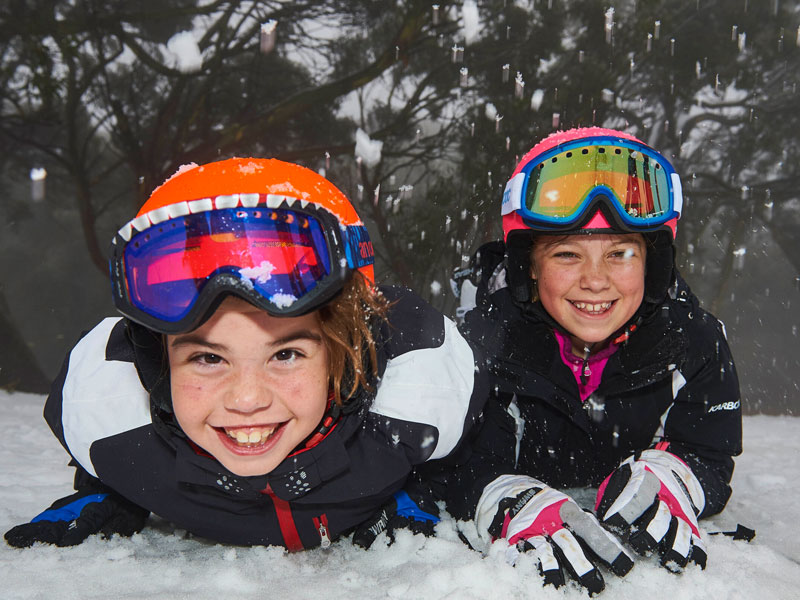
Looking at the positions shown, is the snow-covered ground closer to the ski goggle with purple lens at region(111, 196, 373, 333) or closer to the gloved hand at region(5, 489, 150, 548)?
the gloved hand at region(5, 489, 150, 548)

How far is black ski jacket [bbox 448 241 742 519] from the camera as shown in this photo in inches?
86.2

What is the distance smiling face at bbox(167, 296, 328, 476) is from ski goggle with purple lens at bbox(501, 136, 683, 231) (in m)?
1.17

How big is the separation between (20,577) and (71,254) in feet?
23.5

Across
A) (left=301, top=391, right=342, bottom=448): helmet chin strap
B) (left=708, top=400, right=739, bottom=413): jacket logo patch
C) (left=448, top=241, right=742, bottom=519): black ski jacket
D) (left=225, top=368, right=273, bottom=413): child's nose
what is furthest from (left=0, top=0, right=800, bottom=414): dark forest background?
(left=225, top=368, right=273, bottom=413): child's nose

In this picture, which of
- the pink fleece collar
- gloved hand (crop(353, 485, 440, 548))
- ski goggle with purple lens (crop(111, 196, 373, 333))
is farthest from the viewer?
the pink fleece collar

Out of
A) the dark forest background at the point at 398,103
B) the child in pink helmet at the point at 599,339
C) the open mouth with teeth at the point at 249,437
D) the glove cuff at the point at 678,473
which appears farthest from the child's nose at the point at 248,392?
the dark forest background at the point at 398,103

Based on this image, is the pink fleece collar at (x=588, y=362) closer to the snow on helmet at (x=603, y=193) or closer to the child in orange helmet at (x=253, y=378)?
the snow on helmet at (x=603, y=193)

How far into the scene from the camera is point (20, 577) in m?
1.54

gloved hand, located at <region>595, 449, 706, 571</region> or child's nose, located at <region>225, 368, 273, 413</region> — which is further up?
child's nose, located at <region>225, 368, 273, 413</region>

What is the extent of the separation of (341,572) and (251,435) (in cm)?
48

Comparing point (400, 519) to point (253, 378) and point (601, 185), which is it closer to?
point (253, 378)

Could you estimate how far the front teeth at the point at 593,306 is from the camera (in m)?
2.24

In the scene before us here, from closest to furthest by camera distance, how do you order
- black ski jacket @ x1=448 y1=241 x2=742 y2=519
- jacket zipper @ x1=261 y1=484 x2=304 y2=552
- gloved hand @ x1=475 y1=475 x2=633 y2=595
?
gloved hand @ x1=475 y1=475 x2=633 y2=595 → jacket zipper @ x1=261 y1=484 x2=304 y2=552 → black ski jacket @ x1=448 y1=241 x2=742 y2=519

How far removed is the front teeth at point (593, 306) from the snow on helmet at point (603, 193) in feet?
0.68
